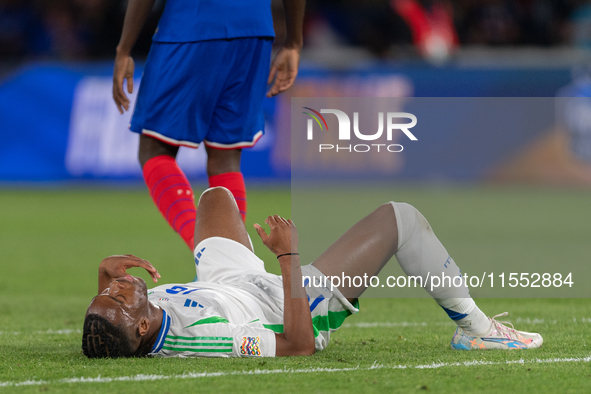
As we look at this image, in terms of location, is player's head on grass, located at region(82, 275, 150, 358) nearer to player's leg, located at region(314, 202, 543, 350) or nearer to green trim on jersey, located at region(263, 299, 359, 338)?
green trim on jersey, located at region(263, 299, 359, 338)

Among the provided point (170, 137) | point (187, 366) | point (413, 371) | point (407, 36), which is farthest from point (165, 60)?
point (407, 36)

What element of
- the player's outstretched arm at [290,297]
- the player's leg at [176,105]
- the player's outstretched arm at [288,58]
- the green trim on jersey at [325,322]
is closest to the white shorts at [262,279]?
the green trim on jersey at [325,322]

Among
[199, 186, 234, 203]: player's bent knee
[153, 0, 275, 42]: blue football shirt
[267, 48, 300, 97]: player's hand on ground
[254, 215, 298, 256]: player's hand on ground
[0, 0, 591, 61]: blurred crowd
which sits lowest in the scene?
[254, 215, 298, 256]: player's hand on ground

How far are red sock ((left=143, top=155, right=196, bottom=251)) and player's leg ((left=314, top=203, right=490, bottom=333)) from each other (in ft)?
3.22

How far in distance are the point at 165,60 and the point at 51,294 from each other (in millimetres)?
2076

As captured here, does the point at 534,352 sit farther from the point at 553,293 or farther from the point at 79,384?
the point at 553,293

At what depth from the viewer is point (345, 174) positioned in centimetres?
1163

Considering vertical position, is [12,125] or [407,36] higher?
[407,36]

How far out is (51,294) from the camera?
18.4ft

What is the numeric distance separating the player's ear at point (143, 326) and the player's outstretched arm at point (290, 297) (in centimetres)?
49

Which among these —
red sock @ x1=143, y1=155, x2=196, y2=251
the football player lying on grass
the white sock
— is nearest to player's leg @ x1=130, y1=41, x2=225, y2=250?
red sock @ x1=143, y1=155, x2=196, y2=251

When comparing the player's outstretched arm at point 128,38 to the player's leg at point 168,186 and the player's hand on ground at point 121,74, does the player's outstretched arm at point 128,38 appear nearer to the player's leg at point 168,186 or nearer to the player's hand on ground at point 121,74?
the player's hand on ground at point 121,74

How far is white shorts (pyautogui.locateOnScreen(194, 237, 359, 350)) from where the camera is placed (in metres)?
3.38

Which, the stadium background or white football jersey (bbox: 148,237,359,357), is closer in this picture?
white football jersey (bbox: 148,237,359,357)
